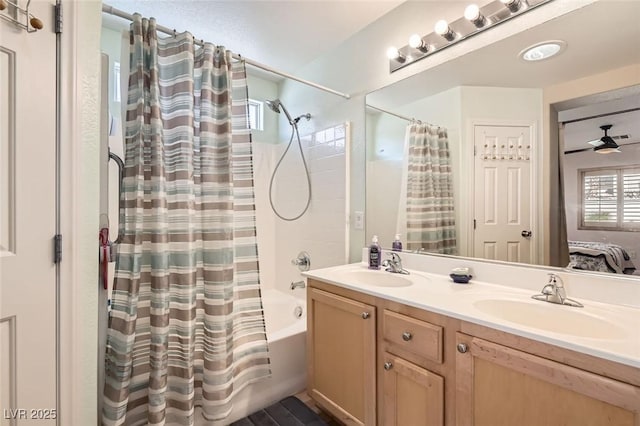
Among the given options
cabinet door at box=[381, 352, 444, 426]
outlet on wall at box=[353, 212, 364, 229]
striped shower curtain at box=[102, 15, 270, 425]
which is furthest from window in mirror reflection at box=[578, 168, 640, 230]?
striped shower curtain at box=[102, 15, 270, 425]

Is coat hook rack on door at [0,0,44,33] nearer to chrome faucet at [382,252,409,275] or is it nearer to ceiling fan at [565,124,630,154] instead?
chrome faucet at [382,252,409,275]

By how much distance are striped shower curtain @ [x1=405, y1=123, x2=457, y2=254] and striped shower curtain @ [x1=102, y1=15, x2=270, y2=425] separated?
996 mm

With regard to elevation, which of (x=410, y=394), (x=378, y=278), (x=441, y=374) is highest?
(x=378, y=278)

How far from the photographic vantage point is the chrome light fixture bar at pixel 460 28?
4.46 feet

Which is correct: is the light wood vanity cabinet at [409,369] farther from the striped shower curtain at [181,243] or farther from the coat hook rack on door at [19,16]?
the coat hook rack on door at [19,16]

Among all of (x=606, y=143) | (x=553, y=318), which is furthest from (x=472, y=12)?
(x=553, y=318)

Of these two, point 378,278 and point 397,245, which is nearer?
point 378,278

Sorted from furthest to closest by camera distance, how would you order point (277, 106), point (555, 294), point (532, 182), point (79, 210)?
point (277, 106) → point (532, 182) → point (555, 294) → point (79, 210)

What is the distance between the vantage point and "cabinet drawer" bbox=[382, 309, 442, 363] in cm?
110

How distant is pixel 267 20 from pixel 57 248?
1755 millimetres

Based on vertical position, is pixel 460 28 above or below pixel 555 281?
above

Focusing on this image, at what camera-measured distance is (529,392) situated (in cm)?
88

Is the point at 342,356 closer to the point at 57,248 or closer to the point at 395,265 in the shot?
the point at 395,265

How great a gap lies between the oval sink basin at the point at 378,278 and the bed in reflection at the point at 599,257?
2.12 feet
